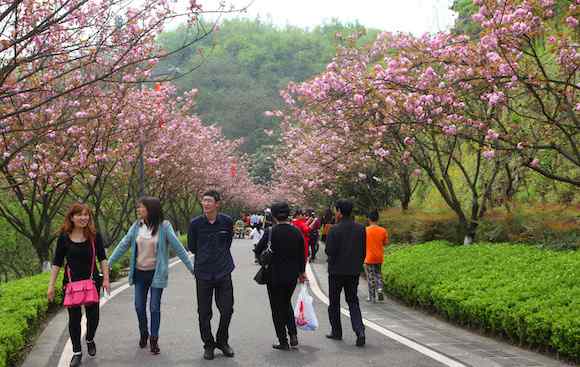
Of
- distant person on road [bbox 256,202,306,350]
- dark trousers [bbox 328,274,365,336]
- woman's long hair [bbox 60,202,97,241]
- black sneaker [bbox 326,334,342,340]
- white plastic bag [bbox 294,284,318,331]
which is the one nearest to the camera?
woman's long hair [bbox 60,202,97,241]

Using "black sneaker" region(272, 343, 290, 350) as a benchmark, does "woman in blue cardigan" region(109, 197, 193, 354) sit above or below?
above

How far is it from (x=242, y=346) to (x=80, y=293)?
203 centimetres

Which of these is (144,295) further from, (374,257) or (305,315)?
(374,257)

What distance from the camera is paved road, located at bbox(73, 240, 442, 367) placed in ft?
25.8

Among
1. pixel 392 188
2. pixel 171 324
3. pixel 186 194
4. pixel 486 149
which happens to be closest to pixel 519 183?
pixel 486 149

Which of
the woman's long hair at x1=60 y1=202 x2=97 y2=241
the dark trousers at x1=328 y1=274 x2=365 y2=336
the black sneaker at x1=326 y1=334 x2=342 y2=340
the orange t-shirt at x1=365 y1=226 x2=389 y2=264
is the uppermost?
the woman's long hair at x1=60 y1=202 x2=97 y2=241

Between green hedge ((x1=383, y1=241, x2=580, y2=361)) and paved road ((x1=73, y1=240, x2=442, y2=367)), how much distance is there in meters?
1.37

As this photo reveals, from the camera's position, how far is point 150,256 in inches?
339

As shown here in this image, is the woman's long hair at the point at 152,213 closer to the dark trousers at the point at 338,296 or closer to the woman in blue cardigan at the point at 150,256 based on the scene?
the woman in blue cardigan at the point at 150,256

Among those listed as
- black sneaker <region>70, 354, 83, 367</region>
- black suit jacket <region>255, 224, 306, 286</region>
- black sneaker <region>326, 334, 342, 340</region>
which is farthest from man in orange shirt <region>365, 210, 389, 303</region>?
black sneaker <region>70, 354, 83, 367</region>

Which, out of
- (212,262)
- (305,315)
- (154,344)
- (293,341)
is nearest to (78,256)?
(154,344)

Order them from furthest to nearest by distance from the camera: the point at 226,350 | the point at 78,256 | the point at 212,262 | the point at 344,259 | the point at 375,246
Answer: the point at 375,246
the point at 344,259
the point at 212,262
the point at 226,350
the point at 78,256

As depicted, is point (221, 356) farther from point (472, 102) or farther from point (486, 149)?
point (472, 102)

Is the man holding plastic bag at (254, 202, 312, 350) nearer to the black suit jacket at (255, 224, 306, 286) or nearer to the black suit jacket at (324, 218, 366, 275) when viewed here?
the black suit jacket at (255, 224, 306, 286)
